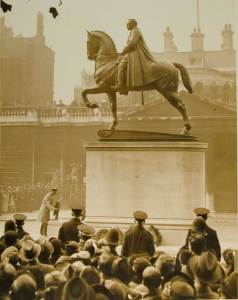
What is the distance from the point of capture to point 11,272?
4.49m

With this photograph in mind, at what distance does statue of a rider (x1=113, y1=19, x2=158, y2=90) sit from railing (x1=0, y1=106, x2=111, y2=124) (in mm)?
5238

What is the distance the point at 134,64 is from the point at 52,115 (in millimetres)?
6710

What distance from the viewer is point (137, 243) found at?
258 inches

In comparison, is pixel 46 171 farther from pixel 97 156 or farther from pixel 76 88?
pixel 97 156

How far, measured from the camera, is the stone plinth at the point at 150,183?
28.0 ft

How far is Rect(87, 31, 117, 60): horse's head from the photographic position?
351 inches

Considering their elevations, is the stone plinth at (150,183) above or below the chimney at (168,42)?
below

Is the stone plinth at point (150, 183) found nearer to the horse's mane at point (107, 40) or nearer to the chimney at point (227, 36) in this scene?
the horse's mane at point (107, 40)

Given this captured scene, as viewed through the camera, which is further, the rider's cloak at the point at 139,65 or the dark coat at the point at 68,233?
the rider's cloak at the point at 139,65

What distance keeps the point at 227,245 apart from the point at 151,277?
4.45m

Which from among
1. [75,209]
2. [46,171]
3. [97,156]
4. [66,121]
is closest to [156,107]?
[66,121]

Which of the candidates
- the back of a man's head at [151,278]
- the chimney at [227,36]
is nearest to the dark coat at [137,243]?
the back of a man's head at [151,278]

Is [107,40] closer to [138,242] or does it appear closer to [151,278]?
[138,242]

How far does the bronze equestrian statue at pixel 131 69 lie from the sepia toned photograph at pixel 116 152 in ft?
0.06
